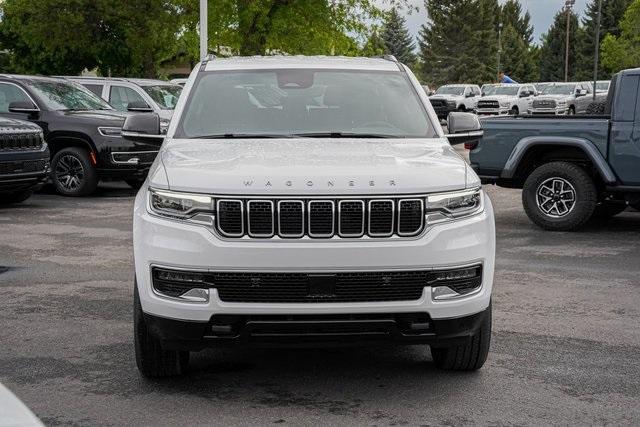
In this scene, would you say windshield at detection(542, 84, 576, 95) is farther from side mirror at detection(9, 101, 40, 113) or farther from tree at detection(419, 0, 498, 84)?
tree at detection(419, 0, 498, 84)

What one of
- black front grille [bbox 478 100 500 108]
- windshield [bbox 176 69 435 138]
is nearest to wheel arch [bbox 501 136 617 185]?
windshield [bbox 176 69 435 138]

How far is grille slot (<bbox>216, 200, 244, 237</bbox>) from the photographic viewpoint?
4.68 m

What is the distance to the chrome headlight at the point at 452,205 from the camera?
4.79 meters

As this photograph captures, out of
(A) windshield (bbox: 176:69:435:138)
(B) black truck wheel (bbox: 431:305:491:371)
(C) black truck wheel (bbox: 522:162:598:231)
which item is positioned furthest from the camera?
(C) black truck wheel (bbox: 522:162:598:231)

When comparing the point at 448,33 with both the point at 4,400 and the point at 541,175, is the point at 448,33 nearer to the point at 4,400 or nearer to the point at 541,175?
the point at 541,175

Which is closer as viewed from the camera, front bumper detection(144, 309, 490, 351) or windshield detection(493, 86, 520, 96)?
front bumper detection(144, 309, 490, 351)

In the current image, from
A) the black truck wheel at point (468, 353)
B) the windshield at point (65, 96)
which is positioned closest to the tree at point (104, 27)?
the windshield at point (65, 96)

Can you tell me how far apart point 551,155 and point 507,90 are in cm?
4024

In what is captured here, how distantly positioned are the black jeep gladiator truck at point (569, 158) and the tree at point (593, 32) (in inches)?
3776

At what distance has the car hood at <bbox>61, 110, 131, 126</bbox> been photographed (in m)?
15.3

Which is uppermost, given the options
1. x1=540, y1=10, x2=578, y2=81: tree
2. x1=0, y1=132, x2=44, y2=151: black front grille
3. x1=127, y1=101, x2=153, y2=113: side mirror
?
x1=127, y1=101, x2=153, y2=113: side mirror

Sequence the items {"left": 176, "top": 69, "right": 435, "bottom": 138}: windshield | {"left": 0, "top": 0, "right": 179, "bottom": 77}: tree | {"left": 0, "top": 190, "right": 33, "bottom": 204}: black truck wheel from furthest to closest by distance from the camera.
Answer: {"left": 0, "top": 0, "right": 179, "bottom": 77}: tree → {"left": 0, "top": 190, "right": 33, "bottom": 204}: black truck wheel → {"left": 176, "top": 69, "right": 435, "bottom": 138}: windshield

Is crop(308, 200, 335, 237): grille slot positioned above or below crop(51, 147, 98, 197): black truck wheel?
above

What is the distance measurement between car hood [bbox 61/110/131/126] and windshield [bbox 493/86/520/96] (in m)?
37.2
